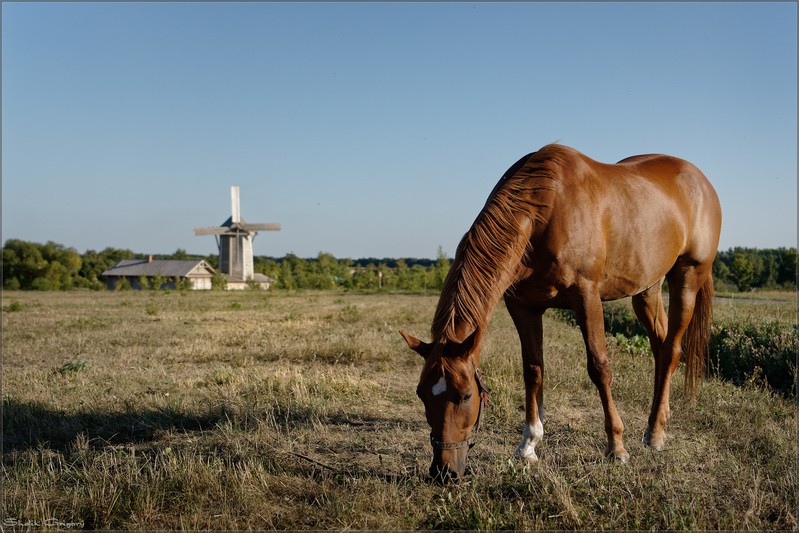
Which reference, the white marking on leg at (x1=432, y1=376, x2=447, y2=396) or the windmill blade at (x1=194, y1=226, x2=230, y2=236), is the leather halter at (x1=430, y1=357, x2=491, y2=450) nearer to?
the white marking on leg at (x1=432, y1=376, x2=447, y2=396)

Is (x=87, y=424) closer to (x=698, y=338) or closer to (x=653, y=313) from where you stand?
(x=653, y=313)

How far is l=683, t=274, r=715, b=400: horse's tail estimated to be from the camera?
6172 millimetres

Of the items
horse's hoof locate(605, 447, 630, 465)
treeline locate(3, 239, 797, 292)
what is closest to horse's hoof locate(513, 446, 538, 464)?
horse's hoof locate(605, 447, 630, 465)

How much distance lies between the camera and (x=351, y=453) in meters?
4.79

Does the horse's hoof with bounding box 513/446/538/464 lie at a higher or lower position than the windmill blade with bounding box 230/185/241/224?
lower

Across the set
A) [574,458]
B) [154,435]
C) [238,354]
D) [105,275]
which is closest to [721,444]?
[574,458]

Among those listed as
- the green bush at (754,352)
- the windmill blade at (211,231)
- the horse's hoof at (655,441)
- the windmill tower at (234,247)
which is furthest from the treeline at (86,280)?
the horse's hoof at (655,441)

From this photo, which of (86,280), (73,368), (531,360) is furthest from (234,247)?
(531,360)

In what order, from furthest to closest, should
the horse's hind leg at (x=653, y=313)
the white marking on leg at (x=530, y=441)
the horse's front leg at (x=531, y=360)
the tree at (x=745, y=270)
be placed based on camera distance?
the tree at (x=745, y=270), the horse's hind leg at (x=653, y=313), the horse's front leg at (x=531, y=360), the white marking on leg at (x=530, y=441)

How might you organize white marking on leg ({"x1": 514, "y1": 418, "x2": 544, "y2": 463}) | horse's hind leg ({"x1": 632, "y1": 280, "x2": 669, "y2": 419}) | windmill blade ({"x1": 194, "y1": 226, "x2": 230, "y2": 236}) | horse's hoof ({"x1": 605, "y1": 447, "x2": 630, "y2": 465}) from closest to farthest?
horse's hoof ({"x1": 605, "y1": 447, "x2": 630, "y2": 465}), white marking on leg ({"x1": 514, "y1": 418, "x2": 544, "y2": 463}), horse's hind leg ({"x1": 632, "y1": 280, "x2": 669, "y2": 419}), windmill blade ({"x1": 194, "y1": 226, "x2": 230, "y2": 236})

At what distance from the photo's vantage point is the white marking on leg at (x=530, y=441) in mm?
4566

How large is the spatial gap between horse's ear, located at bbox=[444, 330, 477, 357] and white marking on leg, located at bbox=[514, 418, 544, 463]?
4.31 feet

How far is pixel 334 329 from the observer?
14492 mm

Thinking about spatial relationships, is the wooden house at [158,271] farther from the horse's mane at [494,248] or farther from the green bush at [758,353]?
the horse's mane at [494,248]
